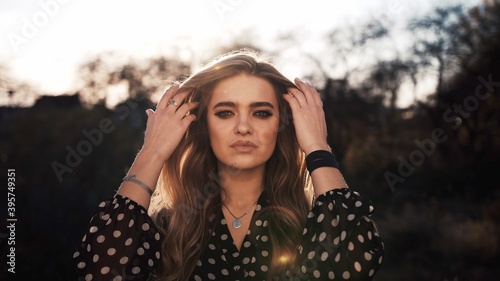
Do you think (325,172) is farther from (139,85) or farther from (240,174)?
(139,85)

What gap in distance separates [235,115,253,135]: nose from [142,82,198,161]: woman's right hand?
0.28 m

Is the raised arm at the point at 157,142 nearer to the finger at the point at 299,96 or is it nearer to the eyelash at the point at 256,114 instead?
the eyelash at the point at 256,114

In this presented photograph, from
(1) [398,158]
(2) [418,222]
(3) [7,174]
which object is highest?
(1) [398,158]

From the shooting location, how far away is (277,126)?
11.7ft

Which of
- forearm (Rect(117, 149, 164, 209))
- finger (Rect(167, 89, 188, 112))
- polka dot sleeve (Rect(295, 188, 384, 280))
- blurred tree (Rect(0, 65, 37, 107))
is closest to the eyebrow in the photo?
finger (Rect(167, 89, 188, 112))

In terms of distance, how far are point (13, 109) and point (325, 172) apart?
860 inches

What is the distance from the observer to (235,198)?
370 cm

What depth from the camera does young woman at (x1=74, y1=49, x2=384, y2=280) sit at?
296 cm

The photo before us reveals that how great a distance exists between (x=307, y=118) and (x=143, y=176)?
101 centimetres

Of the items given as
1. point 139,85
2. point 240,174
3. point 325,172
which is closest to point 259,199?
point 240,174

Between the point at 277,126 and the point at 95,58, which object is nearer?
the point at 277,126

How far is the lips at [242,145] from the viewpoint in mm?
3420

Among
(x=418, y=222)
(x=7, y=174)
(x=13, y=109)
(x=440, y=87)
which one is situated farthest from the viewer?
(x=440, y=87)

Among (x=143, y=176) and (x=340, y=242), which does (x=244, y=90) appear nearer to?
(x=143, y=176)
